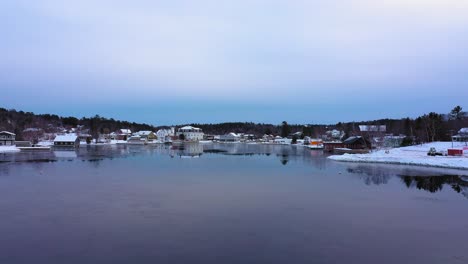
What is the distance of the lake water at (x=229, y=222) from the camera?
7.40 m

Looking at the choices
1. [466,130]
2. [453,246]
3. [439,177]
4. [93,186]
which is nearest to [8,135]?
[93,186]

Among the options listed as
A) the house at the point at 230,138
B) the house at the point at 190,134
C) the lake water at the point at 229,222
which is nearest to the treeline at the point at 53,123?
the house at the point at 190,134

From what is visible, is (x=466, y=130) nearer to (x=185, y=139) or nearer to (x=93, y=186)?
(x=93, y=186)

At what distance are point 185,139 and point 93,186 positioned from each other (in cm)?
9133

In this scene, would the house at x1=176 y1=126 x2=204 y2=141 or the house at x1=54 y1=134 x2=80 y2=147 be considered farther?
the house at x1=176 y1=126 x2=204 y2=141

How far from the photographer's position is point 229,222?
9797 millimetres

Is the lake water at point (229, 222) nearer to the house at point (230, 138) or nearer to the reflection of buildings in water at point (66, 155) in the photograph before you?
the reflection of buildings in water at point (66, 155)

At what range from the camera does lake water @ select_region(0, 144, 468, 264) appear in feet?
24.3

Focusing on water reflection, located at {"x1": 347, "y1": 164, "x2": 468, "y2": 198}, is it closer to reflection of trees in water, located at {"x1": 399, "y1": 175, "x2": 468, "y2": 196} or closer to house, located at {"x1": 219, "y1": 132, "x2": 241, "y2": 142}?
reflection of trees in water, located at {"x1": 399, "y1": 175, "x2": 468, "y2": 196}

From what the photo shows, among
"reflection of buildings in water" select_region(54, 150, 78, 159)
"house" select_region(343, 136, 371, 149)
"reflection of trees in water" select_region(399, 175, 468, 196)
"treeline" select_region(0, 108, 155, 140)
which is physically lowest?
"reflection of trees in water" select_region(399, 175, 468, 196)

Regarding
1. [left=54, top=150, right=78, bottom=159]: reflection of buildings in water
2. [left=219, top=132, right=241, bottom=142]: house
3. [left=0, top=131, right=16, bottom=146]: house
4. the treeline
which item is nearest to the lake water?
[left=54, top=150, right=78, bottom=159]: reflection of buildings in water

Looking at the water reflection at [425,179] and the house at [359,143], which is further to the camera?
the house at [359,143]

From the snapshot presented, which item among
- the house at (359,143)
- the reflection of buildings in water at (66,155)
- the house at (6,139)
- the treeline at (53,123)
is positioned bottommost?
the reflection of buildings in water at (66,155)

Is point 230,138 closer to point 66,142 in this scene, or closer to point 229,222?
point 66,142
